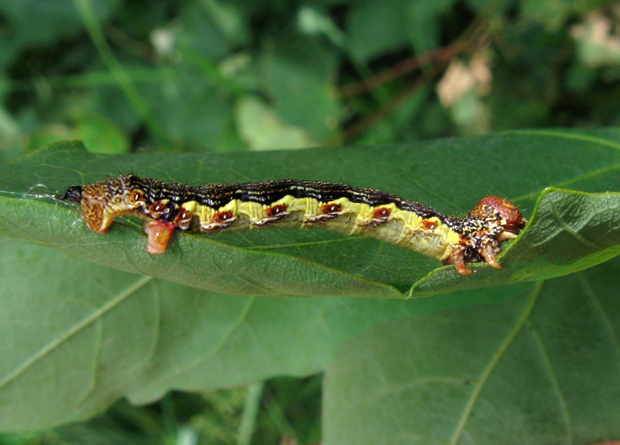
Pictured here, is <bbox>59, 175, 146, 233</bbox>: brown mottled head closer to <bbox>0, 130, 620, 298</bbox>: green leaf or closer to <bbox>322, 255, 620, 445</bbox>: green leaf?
<bbox>0, 130, 620, 298</bbox>: green leaf

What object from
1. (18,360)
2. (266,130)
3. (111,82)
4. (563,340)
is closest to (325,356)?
(563,340)

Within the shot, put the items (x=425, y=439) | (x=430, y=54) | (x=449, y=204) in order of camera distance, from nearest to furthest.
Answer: (x=449, y=204), (x=425, y=439), (x=430, y=54)

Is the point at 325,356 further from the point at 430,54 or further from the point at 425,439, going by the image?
the point at 430,54

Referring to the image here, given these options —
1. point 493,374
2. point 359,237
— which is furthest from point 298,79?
point 493,374

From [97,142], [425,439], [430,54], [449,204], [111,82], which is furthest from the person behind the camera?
[111,82]

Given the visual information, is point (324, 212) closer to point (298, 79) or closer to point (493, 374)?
point (493, 374)

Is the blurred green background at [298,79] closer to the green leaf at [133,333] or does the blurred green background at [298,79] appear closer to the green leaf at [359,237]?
the green leaf at [133,333]
